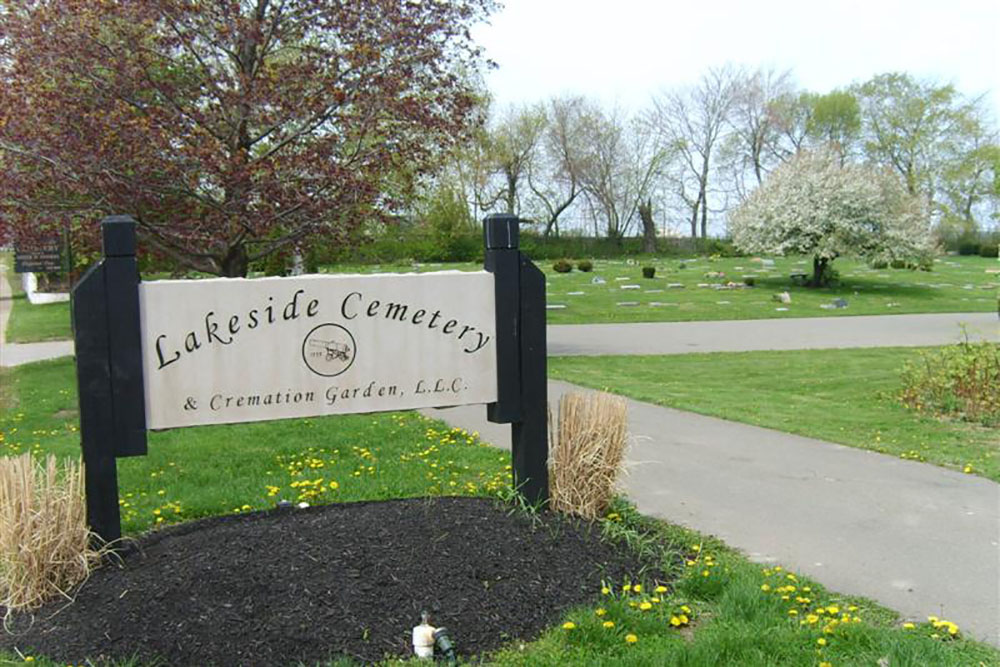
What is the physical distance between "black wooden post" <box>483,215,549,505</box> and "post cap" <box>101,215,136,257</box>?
6.14 ft

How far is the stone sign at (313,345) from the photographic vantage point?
4.53 metres

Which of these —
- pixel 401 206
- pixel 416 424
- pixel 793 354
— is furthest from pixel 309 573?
pixel 793 354

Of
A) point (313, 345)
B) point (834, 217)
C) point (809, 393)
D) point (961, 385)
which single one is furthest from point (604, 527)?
point (834, 217)

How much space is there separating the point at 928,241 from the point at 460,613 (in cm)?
3209

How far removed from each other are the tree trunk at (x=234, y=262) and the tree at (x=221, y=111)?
109 millimetres

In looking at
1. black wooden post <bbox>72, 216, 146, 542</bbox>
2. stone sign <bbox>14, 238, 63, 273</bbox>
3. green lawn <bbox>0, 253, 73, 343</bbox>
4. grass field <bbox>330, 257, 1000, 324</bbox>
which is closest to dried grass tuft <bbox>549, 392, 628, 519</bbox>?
black wooden post <bbox>72, 216, 146, 542</bbox>

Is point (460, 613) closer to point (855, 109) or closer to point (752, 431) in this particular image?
point (752, 431)

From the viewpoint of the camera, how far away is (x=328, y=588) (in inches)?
160

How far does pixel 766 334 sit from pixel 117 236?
16.8 meters

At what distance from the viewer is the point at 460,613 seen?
3975 mm

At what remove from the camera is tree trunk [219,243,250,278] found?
46.6ft

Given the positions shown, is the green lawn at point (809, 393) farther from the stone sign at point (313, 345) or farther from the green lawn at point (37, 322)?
the green lawn at point (37, 322)

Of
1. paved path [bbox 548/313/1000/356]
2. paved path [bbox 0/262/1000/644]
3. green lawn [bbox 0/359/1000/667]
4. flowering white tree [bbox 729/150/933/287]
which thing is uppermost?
flowering white tree [bbox 729/150/933/287]

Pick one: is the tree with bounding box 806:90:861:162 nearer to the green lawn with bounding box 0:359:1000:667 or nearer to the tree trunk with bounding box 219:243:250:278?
the tree trunk with bounding box 219:243:250:278
